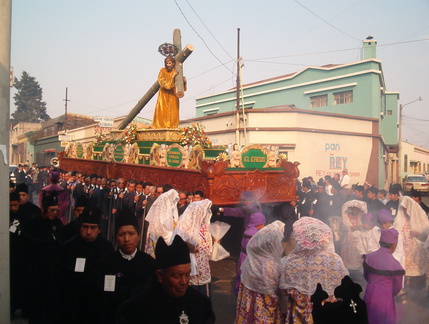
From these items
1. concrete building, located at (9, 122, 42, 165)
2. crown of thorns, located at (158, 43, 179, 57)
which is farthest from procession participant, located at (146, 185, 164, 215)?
concrete building, located at (9, 122, 42, 165)

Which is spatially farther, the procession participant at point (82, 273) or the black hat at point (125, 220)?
the black hat at point (125, 220)

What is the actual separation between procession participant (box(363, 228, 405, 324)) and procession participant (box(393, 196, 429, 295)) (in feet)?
7.82

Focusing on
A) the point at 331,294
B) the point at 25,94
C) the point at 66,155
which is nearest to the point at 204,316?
the point at 331,294

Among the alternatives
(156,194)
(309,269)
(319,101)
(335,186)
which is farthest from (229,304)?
(319,101)

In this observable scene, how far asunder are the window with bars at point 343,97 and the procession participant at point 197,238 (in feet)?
77.5

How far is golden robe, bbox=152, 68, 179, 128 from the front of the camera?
12.8 m

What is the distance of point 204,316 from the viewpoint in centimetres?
238

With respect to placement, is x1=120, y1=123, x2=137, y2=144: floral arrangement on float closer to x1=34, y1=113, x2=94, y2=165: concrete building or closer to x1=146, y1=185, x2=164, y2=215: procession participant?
x1=146, y1=185, x2=164, y2=215: procession participant

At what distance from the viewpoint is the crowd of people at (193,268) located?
2.40m

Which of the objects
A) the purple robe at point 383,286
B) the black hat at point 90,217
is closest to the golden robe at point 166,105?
the black hat at point 90,217

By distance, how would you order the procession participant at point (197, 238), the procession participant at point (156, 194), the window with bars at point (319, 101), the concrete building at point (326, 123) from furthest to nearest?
the window with bars at point (319, 101), the concrete building at point (326, 123), the procession participant at point (156, 194), the procession participant at point (197, 238)

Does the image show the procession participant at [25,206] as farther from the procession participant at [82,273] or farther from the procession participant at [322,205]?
the procession participant at [322,205]

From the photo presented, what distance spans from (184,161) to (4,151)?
480cm

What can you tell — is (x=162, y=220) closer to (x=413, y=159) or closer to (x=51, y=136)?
(x=51, y=136)
